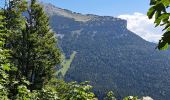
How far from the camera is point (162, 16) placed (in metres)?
2.72

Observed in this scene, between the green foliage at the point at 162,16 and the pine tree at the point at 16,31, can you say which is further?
the pine tree at the point at 16,31

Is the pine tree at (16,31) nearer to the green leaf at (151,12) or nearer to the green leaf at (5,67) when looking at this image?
the green leaf at (5,67)

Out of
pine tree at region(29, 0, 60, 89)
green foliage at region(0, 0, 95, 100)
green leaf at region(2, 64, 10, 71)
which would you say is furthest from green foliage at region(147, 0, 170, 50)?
pine tree at region(29, 0, 60, 89)

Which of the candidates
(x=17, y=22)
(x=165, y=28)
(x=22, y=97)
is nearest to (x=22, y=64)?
(x=17, y=22)

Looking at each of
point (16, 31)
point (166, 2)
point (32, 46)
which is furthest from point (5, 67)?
point (32, 46)

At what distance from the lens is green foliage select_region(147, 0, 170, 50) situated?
103 inches

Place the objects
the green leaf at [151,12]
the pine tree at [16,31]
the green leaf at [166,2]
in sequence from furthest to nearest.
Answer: the pine tree at [16,31], the green leaf at [151,12], the green leaf at [166,2]

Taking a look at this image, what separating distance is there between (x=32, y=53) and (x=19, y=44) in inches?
92.7

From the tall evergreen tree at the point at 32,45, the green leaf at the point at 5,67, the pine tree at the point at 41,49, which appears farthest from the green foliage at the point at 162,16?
the pine tree at the point at 41,49

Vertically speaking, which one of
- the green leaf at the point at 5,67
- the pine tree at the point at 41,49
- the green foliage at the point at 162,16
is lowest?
the pine tree at the point at 41,49

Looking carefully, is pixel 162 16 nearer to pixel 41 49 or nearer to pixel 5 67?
→ pixel 5 67

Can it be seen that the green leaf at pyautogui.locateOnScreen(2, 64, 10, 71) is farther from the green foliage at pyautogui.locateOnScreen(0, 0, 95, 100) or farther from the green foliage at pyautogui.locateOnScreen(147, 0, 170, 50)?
the green foliage at pyautogui.locateOnScreen(0, 0, 95, 100)

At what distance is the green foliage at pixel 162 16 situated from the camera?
2618 millimetres

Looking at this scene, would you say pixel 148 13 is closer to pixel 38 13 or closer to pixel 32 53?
pixel 32 53
